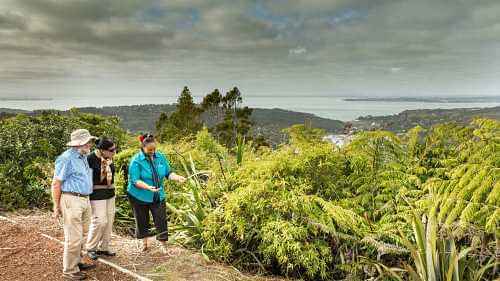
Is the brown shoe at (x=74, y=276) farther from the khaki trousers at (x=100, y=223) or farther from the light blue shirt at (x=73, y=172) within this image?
the light blue shirt at (x=73, y=172)

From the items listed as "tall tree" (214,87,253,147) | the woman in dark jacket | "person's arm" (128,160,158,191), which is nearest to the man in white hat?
the woman in dark jacket

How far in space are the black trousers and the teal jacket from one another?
0.30 feet

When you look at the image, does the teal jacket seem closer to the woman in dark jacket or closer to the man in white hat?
the woman in dark jacket

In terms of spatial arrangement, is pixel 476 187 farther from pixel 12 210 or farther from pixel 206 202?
pixel 12 210

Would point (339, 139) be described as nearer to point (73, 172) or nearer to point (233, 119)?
point (73, 172)

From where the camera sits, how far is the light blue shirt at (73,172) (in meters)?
4.70

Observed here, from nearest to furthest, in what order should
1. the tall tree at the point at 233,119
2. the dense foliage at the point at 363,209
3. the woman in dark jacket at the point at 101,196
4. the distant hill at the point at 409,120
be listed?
the dense foliage at the point at 363,209 < the woman in dark jacket at the point at 101,196 < the distant hill at the point at 409,120 < the tall tree at the point at 233,119

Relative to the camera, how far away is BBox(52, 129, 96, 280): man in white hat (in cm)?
471

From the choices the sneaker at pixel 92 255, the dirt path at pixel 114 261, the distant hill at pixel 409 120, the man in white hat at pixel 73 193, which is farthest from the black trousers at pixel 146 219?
the distant hill at pixel 409 120

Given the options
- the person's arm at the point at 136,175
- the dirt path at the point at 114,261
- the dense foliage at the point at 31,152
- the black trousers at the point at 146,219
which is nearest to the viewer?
the dirt path at the point at 114,261

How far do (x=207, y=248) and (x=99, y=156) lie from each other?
176 cm

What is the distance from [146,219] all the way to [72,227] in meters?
1.18

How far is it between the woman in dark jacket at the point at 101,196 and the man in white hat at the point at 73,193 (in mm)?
305

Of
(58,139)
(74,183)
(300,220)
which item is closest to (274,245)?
(300,220)
